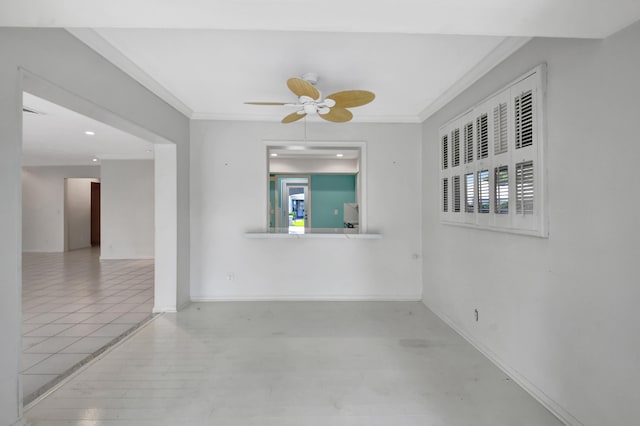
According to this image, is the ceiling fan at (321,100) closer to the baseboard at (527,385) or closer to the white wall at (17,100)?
the white wall at (17,100)

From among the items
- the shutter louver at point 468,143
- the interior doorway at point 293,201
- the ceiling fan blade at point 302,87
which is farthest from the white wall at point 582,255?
the interior doorway at point 293,201

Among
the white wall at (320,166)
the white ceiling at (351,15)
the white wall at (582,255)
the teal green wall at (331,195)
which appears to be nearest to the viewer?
the white ceiling at (351,15)

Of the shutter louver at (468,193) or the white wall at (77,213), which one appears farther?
the white wall at (77,213)

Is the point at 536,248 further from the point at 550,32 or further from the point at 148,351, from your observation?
Result: the point at 148,351

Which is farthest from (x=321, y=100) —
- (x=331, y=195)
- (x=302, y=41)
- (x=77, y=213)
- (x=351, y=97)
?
(x=77, y=213)

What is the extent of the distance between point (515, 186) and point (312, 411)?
2076 mm

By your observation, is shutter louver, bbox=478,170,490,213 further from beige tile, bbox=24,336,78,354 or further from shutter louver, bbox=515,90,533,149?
beige tile, bbox=24,336,78,354

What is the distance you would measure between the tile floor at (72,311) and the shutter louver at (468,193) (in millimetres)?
3670

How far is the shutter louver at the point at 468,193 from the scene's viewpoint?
2.70 m

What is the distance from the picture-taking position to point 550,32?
138 centimetres

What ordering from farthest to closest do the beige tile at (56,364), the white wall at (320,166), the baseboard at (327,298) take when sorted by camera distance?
the white wall at (320,166) → the baseboard at (327,298) → the beige tile at (56,364)

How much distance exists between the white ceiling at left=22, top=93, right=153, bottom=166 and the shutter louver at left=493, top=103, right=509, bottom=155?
4.45m

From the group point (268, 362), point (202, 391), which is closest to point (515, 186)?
point (268, 362)

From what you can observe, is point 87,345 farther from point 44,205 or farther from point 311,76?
point 44,205
